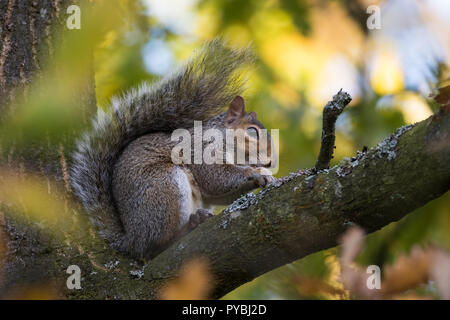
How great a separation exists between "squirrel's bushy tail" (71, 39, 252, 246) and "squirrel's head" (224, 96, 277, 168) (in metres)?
0.10

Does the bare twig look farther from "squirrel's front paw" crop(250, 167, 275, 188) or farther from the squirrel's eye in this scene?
the squirrel's eye

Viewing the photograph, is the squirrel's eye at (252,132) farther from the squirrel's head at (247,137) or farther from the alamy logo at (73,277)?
the alamy logo at (73,277)

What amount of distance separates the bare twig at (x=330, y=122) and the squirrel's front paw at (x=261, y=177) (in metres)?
0.88

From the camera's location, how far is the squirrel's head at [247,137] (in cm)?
266

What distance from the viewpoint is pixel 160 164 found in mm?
2336

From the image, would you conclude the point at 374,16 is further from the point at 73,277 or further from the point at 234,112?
the point at 73,277

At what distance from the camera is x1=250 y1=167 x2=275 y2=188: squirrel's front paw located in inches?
94.7

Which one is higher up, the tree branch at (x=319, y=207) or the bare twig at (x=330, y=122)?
the bare twig at (x=330, y=122)

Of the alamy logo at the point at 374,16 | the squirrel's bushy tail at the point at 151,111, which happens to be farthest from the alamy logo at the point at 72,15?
the alamy logo at the point at 374,16

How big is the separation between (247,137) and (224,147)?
5.4 inches

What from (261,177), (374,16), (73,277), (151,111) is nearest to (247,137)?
(261,177)
